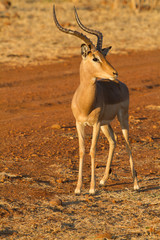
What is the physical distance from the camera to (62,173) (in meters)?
8.46

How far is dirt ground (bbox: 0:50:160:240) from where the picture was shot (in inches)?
253

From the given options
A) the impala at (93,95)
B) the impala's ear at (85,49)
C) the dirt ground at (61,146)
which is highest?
the impala's ear at (85,49)

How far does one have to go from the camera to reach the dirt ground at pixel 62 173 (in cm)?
642

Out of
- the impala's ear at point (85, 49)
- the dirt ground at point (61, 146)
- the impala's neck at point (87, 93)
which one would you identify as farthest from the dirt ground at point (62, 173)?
the impala's ear at point (85, 49)

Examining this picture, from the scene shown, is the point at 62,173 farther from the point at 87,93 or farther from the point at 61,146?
the point at 87,93

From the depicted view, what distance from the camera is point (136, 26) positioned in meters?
26.7

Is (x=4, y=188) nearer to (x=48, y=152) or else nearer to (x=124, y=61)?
(x=48, y=152)

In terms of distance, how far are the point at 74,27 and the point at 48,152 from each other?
15.6 m

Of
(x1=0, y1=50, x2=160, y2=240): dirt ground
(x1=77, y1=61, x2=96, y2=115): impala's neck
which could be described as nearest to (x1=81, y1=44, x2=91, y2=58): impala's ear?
(x1=77, y1=61, x2=96, y2=115): impala's neck

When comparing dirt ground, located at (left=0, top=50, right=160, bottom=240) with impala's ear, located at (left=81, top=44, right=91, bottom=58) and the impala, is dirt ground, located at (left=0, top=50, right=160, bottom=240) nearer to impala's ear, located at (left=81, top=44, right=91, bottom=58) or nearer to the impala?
the impala

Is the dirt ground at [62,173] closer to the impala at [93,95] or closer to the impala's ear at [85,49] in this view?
the impala at [93,95]

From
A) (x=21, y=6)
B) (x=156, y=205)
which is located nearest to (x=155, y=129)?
(x=156, y=205)

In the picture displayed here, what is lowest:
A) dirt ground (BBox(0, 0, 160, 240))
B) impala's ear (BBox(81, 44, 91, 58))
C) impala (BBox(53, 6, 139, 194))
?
dirt ground (BBox(0, 0, 160, 240))

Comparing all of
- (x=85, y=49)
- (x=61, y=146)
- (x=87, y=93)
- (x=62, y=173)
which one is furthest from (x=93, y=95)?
(x=61, y=146)
